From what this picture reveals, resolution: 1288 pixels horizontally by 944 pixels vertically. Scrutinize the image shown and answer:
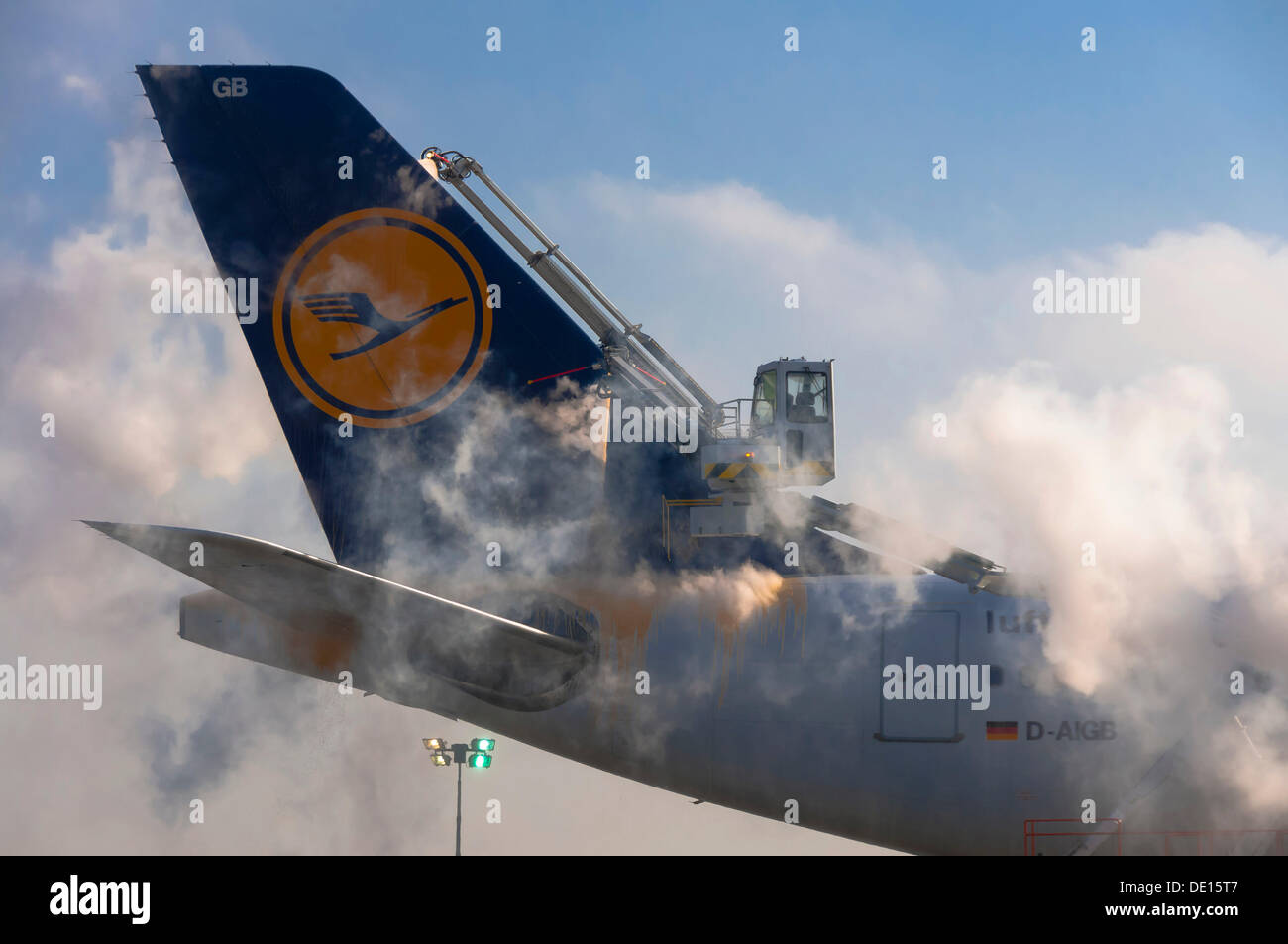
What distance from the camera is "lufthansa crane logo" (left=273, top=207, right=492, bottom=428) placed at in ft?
65.7

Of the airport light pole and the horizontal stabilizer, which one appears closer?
the horizontal stabilizer

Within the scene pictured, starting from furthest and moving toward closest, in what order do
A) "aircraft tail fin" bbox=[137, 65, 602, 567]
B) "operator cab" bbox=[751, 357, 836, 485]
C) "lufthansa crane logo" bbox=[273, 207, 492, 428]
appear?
"operator cab" bbox=[751, 357, 836, 485]
"lufthansa crane logo" bbox=[273, 207, 492, 428]
"aircraft tail fin" bbox=[137, 65, 602, 567]

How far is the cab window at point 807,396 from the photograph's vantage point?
884 inches

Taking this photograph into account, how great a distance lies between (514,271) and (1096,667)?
1228 cm

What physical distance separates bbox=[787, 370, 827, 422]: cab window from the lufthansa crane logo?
6556 mm

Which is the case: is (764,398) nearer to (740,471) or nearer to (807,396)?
(807,396)

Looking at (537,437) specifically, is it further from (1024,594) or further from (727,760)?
(1024,594)

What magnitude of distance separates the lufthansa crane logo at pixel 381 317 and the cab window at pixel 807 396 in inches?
258

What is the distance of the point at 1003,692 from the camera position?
17.1 metres

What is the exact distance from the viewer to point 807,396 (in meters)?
22.6

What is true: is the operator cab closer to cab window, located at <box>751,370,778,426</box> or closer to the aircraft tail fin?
cab window, located at <box>751,370,778,426</box>

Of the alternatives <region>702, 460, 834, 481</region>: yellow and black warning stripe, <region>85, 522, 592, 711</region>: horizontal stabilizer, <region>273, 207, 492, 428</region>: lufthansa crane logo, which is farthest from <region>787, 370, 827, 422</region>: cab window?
<region>85, 522, 592, 711</region>: horizontal stabilizer

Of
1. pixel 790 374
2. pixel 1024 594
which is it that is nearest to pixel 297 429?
pixel 790 374

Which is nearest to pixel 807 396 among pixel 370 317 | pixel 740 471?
pixel 740 471
